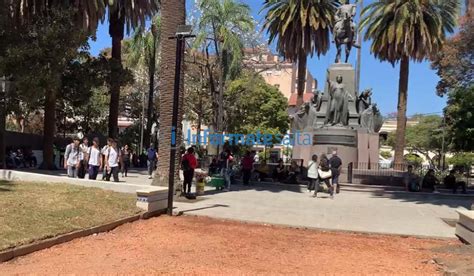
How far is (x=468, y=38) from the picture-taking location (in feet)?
110

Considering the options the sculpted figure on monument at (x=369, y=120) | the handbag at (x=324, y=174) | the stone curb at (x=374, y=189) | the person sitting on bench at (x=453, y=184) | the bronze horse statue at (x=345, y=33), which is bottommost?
the stone curb at (x=374, y=189)

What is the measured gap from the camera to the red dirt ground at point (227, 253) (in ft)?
23.2

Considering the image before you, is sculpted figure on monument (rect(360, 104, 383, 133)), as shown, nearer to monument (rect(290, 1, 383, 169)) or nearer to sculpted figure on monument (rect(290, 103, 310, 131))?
monument (rect(290, 1, 383, 169))

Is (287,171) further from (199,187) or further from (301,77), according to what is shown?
(301,77)

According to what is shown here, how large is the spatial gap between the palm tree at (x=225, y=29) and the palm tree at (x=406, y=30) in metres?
8.58

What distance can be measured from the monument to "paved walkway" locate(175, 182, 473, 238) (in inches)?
186

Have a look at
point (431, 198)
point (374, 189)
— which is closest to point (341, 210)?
point (431, 198)

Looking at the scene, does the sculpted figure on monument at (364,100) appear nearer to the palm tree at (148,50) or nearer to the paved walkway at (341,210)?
the paved walkway at (341,210)

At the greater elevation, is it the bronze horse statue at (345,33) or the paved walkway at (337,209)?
the bronze horse statue at (345,33)

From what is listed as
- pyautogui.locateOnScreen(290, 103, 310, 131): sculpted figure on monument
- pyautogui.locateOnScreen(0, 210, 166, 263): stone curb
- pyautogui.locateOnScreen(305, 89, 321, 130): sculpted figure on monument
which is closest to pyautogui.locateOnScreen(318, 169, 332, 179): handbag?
pyautogui.locateOnScreen(0, 210, 166, 263): stone curb

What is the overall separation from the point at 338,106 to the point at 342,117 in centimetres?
59

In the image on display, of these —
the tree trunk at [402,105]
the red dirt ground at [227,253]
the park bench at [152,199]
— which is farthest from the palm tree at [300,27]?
the red dirt ground at [227,253]

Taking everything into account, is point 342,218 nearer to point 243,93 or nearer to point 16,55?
point 16,55

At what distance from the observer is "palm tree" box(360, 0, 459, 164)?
3269cm
